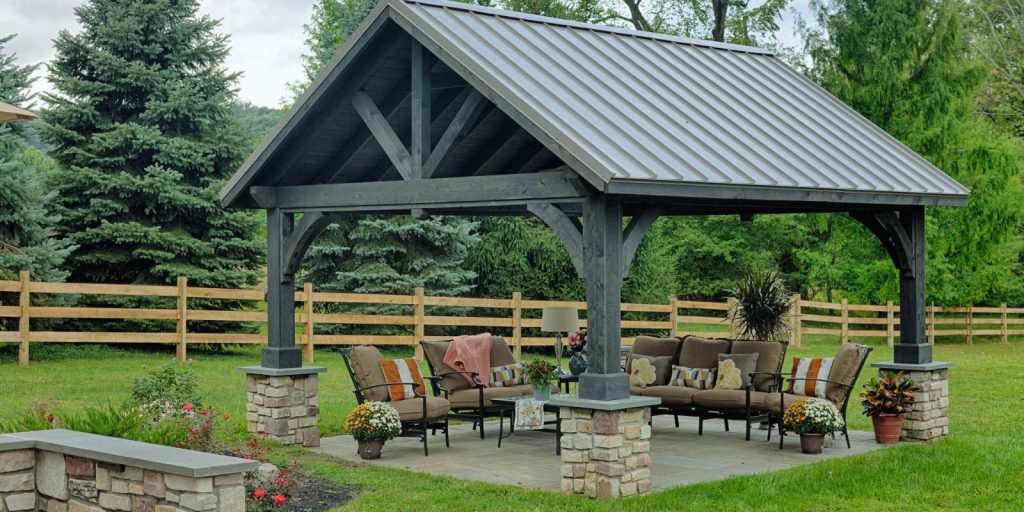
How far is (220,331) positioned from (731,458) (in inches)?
436

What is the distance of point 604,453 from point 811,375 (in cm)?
365

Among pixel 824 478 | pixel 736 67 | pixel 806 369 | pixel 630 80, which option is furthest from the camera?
pixel 736 67

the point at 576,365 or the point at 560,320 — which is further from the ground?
the point at 560,320

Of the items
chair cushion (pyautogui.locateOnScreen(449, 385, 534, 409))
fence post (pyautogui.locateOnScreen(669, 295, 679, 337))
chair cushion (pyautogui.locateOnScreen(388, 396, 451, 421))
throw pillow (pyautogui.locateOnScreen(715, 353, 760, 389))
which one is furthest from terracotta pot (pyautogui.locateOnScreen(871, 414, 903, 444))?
fence post (pyautogui.locateOnScreen(669, 295, 679, 337))

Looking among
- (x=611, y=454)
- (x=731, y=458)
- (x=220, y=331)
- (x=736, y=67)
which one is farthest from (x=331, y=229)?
(x=611, y=454)

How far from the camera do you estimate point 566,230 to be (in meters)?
8.16

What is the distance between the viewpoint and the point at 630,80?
32.3 ft

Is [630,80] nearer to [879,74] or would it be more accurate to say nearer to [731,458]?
[731,458]

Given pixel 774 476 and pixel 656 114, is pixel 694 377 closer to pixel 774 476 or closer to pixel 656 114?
pixel 774 476

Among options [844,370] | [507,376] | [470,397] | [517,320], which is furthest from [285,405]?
[517,320]

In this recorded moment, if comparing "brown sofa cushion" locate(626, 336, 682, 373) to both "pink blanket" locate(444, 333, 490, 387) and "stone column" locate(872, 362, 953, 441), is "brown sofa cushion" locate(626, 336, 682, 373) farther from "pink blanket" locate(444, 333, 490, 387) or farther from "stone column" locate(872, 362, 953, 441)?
"stone column" locate(872, 362, 953, 441)

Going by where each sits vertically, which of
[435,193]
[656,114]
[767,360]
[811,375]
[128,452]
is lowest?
[128,452]

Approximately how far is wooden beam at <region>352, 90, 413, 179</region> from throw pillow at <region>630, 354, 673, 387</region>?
3819mm

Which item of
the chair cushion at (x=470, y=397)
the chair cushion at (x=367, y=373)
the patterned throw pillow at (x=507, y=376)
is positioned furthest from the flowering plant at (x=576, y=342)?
the chair cushion at (x=367, y=373)
